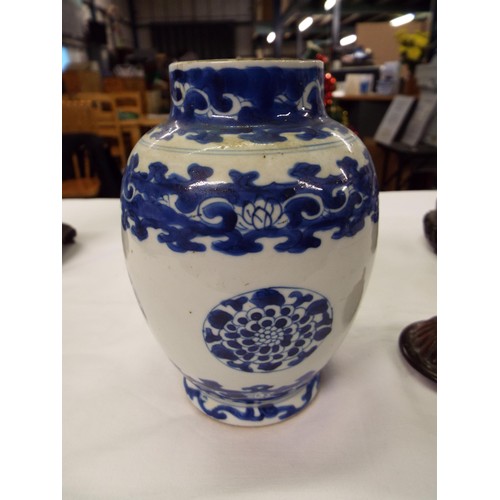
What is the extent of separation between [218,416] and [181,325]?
20 cm

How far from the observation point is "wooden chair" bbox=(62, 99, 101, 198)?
204 cm

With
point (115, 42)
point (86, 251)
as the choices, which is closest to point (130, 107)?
point (86, 251)

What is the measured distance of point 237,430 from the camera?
0.65m

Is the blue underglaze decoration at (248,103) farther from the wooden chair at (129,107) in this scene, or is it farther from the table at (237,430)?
the wooden chair at (129,107)

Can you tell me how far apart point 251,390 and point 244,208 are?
27cm

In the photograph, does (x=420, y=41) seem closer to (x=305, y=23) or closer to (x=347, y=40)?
(x=305, y=23)

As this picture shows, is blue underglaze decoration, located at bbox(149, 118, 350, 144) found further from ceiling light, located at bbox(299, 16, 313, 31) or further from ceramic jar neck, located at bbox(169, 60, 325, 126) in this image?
ceiling light, located at bbox(299, 16, 313, 31)

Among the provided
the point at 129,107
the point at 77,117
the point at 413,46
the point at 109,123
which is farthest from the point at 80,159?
the point at 413,46

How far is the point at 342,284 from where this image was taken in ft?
1.73

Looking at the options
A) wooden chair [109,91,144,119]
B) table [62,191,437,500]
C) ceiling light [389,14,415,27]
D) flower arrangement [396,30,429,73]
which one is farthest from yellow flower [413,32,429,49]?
table [62,191,437,500]

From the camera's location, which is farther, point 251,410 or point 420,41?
point 420,41

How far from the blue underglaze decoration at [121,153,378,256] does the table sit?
12.0 inches

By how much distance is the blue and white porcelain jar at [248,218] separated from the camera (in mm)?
460

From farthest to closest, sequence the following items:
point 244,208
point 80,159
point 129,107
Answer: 1. point 129,107
2. point 80,159
3. point 244,208
